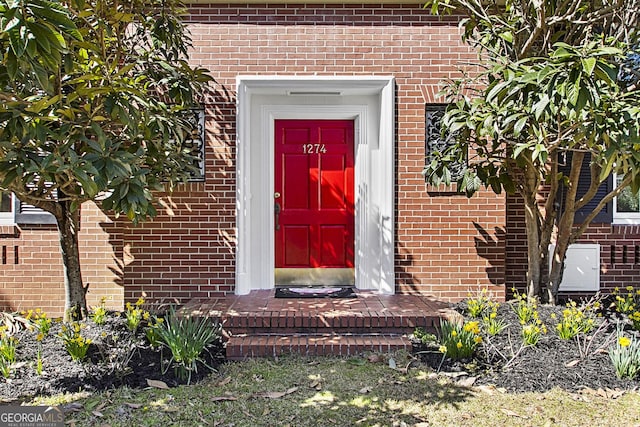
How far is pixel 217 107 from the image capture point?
5602 mm

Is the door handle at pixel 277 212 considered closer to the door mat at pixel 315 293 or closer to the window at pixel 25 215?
the door mat at pixel 315 293

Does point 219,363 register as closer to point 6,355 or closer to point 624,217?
point 6,355

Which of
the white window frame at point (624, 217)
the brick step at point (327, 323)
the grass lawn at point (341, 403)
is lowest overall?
the grass lawn at point (341, 403)

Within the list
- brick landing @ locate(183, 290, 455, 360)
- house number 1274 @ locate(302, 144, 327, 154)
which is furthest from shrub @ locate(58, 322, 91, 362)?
house number 1274 @ locate(302, 144, 327, 154)

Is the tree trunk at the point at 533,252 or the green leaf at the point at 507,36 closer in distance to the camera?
the green leaf at the point at 507,36

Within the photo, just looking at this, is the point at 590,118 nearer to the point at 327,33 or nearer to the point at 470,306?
the point at 470,306

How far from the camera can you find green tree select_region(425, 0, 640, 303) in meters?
3.13

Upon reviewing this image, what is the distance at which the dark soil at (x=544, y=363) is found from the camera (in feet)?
11.8

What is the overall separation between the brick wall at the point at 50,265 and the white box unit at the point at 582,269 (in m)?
5.45

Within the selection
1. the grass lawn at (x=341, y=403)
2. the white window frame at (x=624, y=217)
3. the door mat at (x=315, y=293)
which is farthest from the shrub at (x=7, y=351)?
the white window frame at (x=624, y=217)

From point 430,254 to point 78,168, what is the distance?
154 inches

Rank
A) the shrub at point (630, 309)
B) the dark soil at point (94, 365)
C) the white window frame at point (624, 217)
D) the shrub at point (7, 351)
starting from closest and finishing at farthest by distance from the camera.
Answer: the dark soil at point (94, 365) → the shrub at point (7, 351) → the shrub at point (630, 309) → the white window frame at point (624, 217)

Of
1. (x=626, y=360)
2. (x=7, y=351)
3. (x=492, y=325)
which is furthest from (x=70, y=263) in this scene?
(x=626, y=360)

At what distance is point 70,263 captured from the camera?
4531 millimetres
